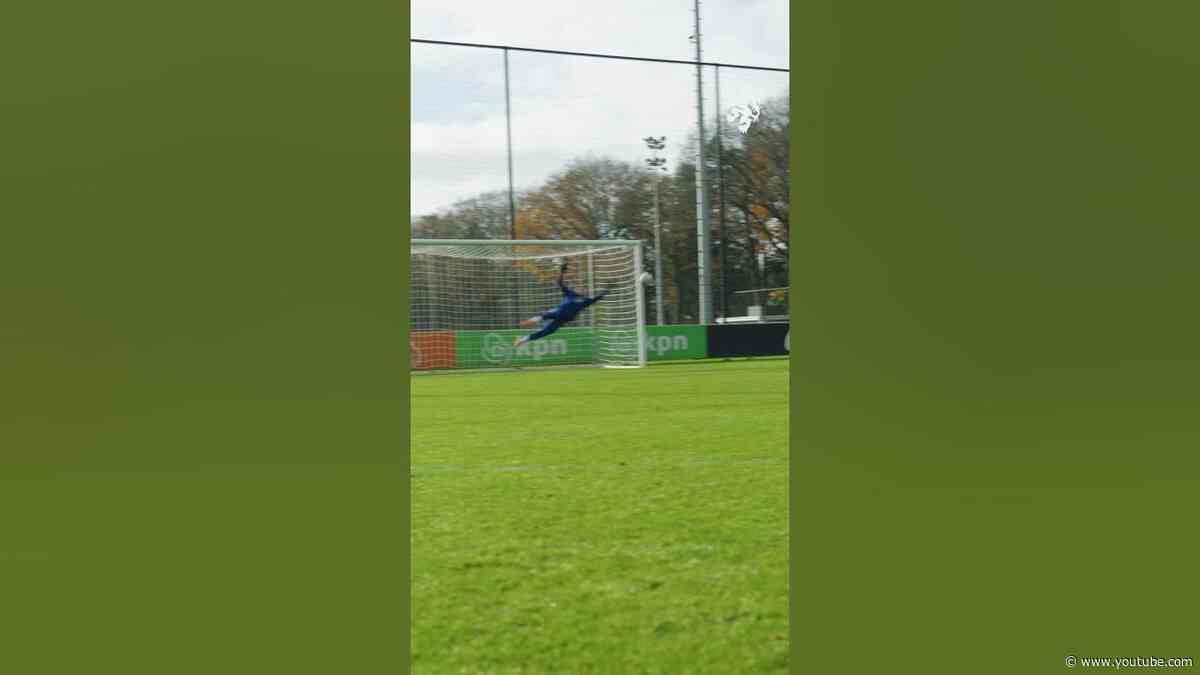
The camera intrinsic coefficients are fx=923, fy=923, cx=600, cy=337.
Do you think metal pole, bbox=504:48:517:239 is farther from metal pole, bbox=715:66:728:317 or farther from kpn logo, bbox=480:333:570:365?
metal pole, bbox=715:66:728:317

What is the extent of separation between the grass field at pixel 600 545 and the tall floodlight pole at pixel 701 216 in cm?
692

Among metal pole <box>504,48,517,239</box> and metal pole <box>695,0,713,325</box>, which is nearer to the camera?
metal pole <box>504,48,517,239</box>

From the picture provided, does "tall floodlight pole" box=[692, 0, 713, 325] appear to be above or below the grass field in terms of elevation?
above

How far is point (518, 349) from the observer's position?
10742mm

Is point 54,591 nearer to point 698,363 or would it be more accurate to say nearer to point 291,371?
point 291,371

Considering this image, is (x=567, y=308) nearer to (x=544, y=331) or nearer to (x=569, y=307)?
(x=569, y=307)

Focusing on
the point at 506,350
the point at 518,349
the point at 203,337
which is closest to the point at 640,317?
the point at 518,349

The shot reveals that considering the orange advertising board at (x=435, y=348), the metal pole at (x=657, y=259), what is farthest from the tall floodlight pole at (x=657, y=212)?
the orange advertising board at (x=435, y=348)

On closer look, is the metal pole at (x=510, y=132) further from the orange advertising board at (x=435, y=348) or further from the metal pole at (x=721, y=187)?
the metal pole at (x=721, y=187)

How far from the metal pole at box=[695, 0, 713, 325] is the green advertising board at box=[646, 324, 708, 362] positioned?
37cm

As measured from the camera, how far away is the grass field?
56.5 inches

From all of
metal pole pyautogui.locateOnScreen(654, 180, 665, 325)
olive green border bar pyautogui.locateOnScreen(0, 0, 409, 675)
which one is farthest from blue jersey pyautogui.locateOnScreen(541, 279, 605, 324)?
olive green border bar pyautogui.locateOnScreen(0, 0, 409, 675)

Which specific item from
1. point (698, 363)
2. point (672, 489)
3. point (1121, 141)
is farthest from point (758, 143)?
point (1121, 141)

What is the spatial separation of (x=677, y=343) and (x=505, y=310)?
2.14 metres
